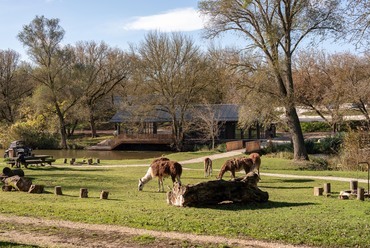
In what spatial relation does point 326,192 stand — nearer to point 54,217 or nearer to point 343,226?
point 343,226

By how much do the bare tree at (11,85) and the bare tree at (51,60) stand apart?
7550mm

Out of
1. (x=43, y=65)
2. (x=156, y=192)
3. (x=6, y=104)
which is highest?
(x=43, y=65)

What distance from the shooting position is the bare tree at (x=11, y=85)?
7125cm

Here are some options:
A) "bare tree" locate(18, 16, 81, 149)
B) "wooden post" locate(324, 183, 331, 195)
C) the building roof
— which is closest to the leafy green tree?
"bare tree" locate(18, 16, 81, 149)

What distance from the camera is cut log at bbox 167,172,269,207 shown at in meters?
14.2

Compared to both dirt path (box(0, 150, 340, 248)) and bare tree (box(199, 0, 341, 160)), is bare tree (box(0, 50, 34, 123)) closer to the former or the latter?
bare tree (box(199, 0, 341, 160))

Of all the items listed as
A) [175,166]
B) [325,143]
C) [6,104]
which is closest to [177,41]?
[325,143]

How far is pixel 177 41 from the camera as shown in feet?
185

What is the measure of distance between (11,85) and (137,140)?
25487mm

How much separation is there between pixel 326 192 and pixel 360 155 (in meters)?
12.5

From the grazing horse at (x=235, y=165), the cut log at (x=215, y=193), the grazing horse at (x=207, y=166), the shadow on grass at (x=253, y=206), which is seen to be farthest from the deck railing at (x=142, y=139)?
the shadow on grass at (x=253, y=206)

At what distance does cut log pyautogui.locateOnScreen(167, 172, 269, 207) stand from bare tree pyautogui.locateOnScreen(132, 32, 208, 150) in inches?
1657

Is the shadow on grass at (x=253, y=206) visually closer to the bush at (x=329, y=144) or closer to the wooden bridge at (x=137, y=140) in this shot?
the bush at (x=329, y=144)

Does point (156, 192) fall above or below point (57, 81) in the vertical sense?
below
